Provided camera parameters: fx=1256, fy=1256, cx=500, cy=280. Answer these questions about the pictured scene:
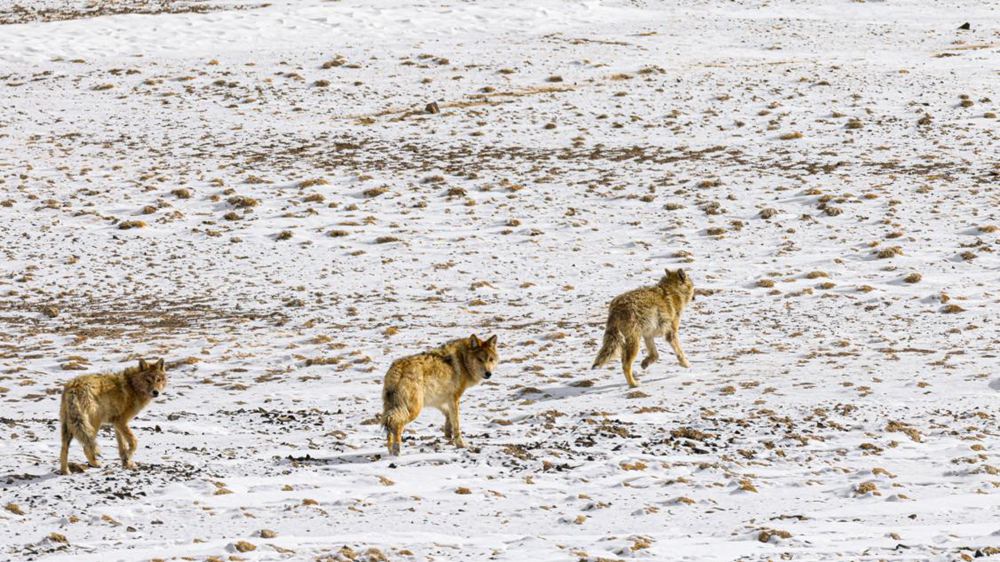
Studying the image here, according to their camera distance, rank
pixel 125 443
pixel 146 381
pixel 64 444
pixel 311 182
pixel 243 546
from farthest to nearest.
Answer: pixel 311 182, pixel 146 381, pixel 125 443, pixel 64 444, pixel 243 546

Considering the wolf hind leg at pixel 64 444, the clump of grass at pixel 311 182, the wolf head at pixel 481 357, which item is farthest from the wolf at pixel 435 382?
the clump of grass at pixel 311 182

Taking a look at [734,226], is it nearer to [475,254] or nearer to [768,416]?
[475,254]

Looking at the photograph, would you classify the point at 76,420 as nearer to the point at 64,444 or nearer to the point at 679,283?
the point at 64,444

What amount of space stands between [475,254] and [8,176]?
1484 cm

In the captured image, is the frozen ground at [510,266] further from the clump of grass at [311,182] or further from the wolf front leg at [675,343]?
the wolf front leg at [675,343]

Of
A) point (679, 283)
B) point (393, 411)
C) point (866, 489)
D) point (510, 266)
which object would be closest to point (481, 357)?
point (393, 411)

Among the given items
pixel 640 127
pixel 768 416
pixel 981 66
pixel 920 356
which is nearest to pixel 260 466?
pixel 768 416

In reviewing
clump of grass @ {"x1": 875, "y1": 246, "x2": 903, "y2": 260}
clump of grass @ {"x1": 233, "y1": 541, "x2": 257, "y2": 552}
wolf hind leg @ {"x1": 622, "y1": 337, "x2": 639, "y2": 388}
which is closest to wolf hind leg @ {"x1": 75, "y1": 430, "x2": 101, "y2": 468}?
clump of grass @ {"x1": 233, "y1": 541, "x2": 257, "y2": 552}

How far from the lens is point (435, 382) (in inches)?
578

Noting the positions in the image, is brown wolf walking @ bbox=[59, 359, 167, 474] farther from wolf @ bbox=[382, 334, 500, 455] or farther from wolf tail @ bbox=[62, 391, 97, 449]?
wolf @ bbox=[382, 334, 500, 455]

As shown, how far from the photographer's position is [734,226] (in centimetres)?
2938

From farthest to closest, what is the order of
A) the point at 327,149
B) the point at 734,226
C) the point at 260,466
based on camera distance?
the point at 327,149 → the point at 734,226 → the point at 260,466

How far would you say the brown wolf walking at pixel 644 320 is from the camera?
18.5 meters

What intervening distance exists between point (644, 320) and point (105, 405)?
27.2 feet
